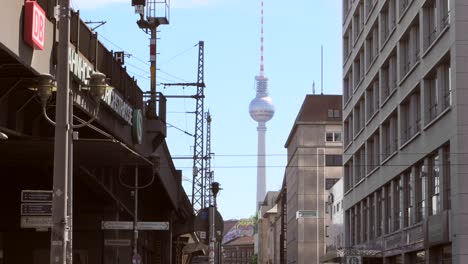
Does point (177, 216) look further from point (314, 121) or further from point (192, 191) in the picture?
point (314, 121)

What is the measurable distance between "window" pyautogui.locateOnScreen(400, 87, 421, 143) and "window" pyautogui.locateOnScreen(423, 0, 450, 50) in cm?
330

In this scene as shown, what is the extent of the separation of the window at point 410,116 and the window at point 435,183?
12.7 ft

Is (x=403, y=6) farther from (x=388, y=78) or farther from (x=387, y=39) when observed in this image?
(x=388, y=78)

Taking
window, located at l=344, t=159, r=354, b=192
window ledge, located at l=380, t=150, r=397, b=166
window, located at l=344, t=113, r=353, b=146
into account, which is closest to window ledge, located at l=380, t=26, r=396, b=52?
window ledge, located at l=380, t=150, r=397, b=166

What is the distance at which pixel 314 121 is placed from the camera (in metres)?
135

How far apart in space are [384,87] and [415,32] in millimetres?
9934

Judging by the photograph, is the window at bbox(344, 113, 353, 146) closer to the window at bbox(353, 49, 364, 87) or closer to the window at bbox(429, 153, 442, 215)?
the window at bbox(353, 49, 364, 87)

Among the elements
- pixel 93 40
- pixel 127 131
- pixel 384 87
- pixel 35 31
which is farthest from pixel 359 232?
pixel 35 31

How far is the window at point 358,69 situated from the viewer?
69688 millimetres

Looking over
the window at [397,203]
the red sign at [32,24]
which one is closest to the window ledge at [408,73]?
the window at [397,203]

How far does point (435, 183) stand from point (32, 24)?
29.5 metres

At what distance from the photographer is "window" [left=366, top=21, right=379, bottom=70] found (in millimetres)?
62697

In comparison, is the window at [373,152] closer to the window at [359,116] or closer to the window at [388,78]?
the window at [359,116]

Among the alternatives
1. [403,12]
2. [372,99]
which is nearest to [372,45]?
[372,99]
